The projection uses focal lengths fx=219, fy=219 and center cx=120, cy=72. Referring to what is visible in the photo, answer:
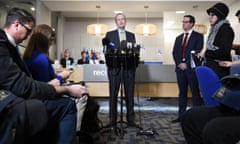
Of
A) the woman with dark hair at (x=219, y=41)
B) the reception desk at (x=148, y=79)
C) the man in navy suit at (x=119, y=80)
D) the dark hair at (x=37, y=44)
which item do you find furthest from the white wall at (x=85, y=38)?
the dark hair at (x=37, y=44)

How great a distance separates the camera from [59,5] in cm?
568

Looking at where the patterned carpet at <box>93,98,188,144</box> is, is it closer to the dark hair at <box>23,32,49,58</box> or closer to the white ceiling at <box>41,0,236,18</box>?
the dark hair at <box>23,32,49,58</box>

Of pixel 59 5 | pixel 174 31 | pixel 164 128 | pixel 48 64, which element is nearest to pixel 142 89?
pixel 164 128

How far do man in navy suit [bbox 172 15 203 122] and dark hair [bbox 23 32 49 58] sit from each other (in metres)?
1.74

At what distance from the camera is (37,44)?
1.60 m

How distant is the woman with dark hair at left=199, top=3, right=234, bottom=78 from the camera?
2154mm

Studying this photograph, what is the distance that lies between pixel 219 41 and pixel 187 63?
60 cm

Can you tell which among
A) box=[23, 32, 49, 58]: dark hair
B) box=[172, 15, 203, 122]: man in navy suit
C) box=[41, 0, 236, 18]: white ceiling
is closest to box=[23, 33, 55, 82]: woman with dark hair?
box=[23, 32, 49, 58]: dark hair

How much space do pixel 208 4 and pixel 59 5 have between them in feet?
12.4

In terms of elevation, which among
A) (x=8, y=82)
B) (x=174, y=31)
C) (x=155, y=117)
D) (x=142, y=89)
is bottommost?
(x=155, y=117)

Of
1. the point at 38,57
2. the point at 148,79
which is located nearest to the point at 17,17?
the point at 38,57

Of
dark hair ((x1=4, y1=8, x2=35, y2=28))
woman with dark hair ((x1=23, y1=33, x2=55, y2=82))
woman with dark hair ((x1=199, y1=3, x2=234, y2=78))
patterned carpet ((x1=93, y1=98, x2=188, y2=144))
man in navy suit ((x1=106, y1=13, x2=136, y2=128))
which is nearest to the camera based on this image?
dark hair ((x1=4, y1=8, x2=35, y2=28))

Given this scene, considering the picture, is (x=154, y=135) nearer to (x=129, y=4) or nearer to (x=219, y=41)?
(x=219, y=41)

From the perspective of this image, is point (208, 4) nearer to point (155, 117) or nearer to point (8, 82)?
point (155, 117)
